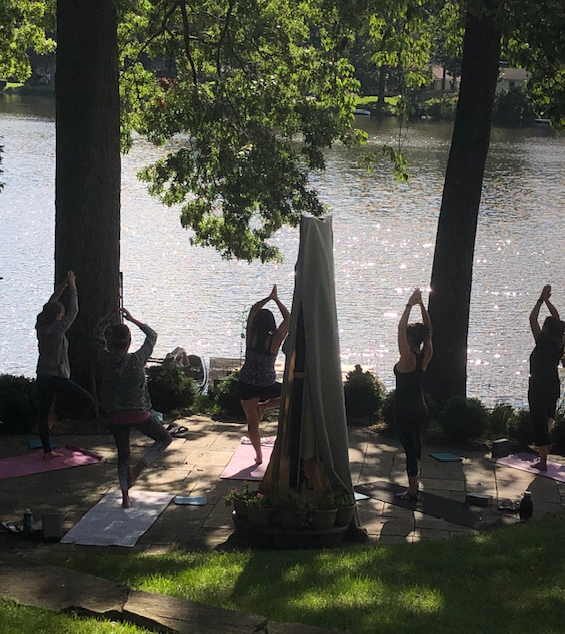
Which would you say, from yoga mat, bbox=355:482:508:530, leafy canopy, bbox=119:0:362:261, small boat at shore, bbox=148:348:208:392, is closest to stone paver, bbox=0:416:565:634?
yoga mat, bbox=355:482:508:530

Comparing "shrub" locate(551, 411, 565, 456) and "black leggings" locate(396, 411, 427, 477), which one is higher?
"black leggings" locate(396, 411, 427, 477)

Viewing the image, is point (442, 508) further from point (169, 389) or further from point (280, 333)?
point (169, 389)

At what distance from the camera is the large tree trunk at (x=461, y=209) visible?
13.8 m

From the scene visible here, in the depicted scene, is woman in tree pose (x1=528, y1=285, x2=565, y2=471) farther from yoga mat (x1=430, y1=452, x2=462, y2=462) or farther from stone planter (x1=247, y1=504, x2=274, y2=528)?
stone planter (x1=247, y1=504, x2=274, y2=528)

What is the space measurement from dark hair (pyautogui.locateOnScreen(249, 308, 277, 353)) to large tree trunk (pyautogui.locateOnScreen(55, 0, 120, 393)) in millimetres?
3381

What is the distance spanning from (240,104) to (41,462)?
28.4ft

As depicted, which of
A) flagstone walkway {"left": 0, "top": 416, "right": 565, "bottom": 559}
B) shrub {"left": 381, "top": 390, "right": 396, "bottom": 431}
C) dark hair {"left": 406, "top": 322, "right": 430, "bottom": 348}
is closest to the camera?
flagstone walkway {"left": 0, "top": 416, "right": 565, "bottom": 559}

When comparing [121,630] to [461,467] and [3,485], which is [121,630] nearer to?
[3,485]

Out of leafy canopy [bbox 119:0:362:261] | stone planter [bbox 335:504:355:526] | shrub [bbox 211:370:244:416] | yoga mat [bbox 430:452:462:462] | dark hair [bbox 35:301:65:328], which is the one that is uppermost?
leafy canopy [bbox 119:0:362:261]

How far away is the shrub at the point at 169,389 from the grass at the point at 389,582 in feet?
18.3

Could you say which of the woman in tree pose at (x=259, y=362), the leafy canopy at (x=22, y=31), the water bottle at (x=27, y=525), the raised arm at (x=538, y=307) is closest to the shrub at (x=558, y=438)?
the raised arm at (x=538, y=307)

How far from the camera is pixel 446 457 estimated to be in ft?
38.4

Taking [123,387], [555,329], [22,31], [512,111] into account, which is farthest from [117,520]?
[512,111]

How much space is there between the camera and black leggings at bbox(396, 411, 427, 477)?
9.79 metres
